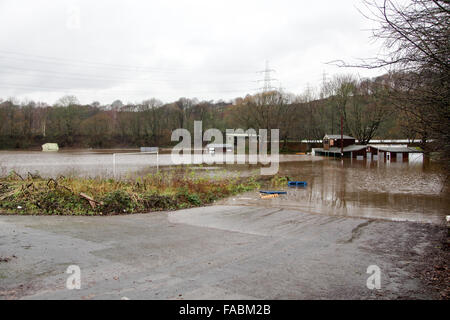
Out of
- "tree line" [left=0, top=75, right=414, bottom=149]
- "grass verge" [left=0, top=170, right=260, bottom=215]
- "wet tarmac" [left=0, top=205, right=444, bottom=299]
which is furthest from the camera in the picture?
"tree line" [left=0, top=75, right=414, bottom=149]

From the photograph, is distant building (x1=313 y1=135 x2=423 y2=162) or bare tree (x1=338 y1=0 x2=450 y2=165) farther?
distant building (x1=313 y1=135 x2=423 y2=162)

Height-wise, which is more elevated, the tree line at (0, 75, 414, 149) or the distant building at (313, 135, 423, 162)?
the tree line at (0, 75, 414, 149)

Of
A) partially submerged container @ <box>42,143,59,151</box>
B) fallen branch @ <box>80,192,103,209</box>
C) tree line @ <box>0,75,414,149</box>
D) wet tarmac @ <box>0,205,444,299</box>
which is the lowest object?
wet tarmac @ <box>0,205,444,299</box>

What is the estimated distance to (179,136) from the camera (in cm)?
9450

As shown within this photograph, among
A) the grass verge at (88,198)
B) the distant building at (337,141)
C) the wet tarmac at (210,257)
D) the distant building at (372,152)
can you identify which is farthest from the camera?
the distant building at (337,141)

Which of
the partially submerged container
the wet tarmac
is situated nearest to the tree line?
the partially submerged container

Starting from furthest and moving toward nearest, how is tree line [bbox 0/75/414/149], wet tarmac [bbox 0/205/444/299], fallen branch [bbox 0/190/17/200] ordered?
tree line [bbox 0/75/414/149], fallen branch [bbox 0/190/17/200], wet tarmac [bbox 0/205/444/299]

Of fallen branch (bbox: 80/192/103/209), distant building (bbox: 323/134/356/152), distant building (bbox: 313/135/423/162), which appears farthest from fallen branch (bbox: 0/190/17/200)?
distant building (bbox: 323/134/356/152)

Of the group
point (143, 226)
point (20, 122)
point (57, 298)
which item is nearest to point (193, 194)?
point (143, 226)

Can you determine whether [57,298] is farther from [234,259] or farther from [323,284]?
[323,284]

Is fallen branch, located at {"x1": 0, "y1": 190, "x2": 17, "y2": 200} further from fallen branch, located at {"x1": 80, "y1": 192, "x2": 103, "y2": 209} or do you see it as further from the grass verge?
fallen branch, located at {"x1": 80, "y1": 192, "x2": 103, "y2": 209}

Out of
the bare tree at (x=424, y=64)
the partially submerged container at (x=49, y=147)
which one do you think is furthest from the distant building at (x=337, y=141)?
the bare tree at (x=424, y=64)

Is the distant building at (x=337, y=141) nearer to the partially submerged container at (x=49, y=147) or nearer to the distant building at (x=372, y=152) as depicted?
the distant building at (x=372, y=152)
